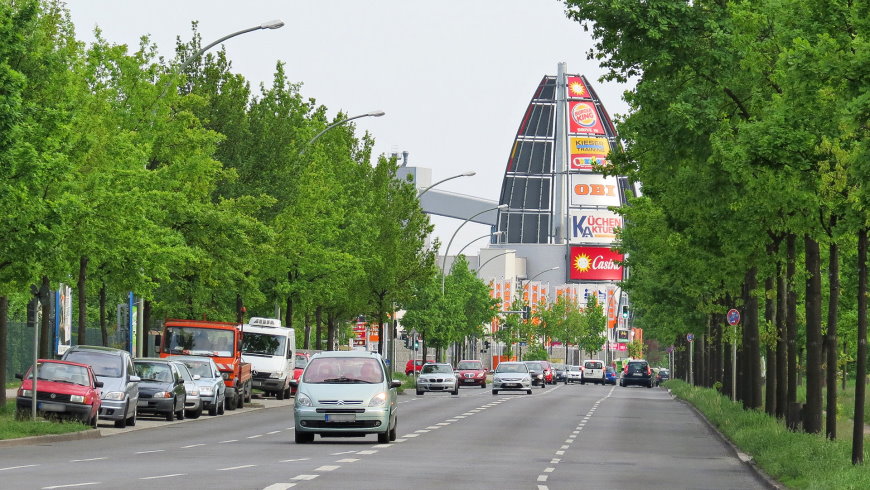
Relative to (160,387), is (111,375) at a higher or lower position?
higher

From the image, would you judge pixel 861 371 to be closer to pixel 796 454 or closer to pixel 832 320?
pixel 796 454

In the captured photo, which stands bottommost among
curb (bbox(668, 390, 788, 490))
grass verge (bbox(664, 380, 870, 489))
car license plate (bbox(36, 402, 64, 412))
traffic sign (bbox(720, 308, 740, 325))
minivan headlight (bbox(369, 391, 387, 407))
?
curb (bbox(668, 390, 788, 490))

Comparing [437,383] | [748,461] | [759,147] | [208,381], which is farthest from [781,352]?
[437,383]

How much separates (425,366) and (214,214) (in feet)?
108

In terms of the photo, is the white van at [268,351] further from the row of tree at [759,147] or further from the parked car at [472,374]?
the parked car at [472,374]

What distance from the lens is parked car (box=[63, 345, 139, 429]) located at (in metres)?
35.5

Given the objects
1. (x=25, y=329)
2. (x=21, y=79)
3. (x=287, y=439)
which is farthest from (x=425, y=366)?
(x=21, y=79)

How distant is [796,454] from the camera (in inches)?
904

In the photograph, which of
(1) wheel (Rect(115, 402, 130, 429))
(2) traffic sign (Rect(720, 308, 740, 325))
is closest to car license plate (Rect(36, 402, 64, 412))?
(1) wheel (Rect(115, 402, 130, 429))

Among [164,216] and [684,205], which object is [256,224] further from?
[684,205]

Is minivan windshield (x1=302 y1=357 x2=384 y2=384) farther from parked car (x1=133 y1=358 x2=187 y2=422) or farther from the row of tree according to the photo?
parked car (x1=133 y1=358 x2=187 y2=422)

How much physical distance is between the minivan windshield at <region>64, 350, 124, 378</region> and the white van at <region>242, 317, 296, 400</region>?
17.8 meters

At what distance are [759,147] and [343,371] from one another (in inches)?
470

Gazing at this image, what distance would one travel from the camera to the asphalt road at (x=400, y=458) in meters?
20.3
